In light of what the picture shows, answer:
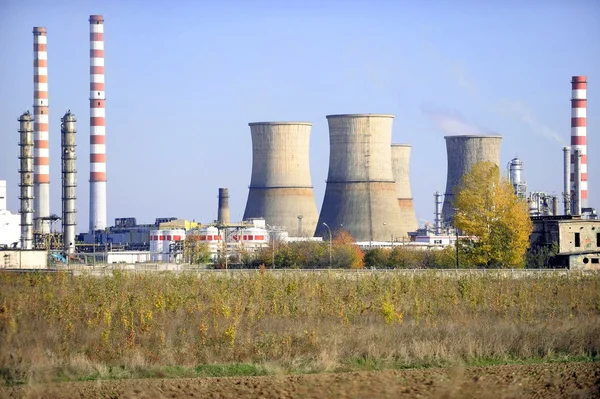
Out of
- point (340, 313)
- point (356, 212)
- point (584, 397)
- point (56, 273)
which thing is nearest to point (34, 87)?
point (356, 212)

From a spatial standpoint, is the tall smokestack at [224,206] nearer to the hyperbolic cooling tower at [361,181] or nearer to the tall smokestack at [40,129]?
the tall smokestack at [40,129]

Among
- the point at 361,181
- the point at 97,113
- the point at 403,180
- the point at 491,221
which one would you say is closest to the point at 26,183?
the point at 97,113

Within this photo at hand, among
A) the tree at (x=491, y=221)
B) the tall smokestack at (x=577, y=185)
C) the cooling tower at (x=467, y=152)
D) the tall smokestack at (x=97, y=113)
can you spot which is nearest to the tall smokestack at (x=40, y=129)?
the tall smokestack at (x=97, y=113)

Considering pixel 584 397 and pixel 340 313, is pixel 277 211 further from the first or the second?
pixel 584 397

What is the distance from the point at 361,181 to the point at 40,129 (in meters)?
11.6

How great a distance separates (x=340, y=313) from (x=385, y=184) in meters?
22.1

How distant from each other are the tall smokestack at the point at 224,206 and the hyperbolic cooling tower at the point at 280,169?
9769 mm

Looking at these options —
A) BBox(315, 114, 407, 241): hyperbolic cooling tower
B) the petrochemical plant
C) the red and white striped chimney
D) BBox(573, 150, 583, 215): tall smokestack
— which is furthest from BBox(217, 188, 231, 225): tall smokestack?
BBox(573, 150, 583, 215): tall smokestack

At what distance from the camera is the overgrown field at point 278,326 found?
1212 centimetres

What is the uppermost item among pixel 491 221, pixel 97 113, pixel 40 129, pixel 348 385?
pixel 97 113

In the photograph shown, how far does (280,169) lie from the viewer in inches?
1457

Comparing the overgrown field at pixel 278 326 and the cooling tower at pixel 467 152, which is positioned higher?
the cooling tower at pixel 467 152

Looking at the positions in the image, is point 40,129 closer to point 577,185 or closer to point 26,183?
point 26,183

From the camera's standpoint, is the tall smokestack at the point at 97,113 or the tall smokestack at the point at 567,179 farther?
the tall smokestack at the point at 97,113
